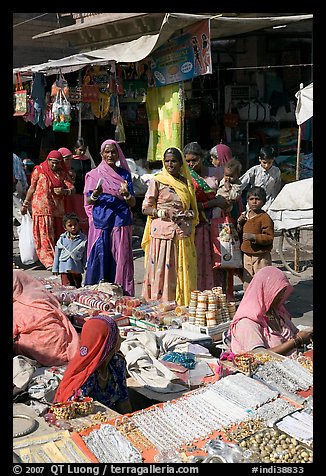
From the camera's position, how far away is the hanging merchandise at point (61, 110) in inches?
341

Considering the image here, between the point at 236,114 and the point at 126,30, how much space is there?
2472mm

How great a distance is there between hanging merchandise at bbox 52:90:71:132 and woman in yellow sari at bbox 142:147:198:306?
3.47m

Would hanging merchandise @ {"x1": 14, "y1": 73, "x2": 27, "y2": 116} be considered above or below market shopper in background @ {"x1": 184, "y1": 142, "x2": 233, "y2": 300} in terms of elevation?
above

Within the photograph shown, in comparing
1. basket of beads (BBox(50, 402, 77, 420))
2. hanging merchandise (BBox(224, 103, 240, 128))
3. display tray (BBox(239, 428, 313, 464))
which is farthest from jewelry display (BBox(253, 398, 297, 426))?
hanging merchandise (BBox(224, 103, 240, 128))

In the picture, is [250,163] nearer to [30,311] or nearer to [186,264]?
[186,264]

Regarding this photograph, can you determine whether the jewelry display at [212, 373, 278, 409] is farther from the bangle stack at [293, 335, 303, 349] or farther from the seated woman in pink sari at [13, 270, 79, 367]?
the seated woman in pink sari at [13, 270, 79, 367]

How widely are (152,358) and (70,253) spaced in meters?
2.54

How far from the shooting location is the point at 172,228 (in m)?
5.57

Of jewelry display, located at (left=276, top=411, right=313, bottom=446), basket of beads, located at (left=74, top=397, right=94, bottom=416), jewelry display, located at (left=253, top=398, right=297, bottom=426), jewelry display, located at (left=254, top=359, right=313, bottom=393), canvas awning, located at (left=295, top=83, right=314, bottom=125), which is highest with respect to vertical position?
canvas awning, located at (left=295, top=83, right=314, bottom=125)

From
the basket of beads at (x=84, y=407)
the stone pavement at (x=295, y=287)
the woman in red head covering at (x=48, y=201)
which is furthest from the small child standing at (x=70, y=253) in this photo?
the basket of beads at (x=84, y=407)

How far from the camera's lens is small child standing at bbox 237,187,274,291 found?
225 inches

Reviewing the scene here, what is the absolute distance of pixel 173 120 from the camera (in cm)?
804

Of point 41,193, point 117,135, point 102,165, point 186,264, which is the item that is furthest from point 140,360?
point 117,135

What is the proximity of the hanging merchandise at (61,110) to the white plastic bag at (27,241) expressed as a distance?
4.75ft
